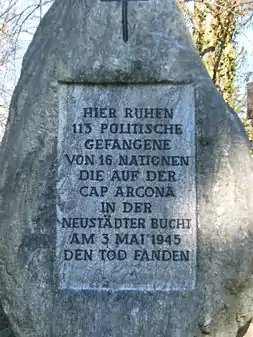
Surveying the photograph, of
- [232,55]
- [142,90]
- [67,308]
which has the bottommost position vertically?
[67,308]

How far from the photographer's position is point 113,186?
13.5 feet

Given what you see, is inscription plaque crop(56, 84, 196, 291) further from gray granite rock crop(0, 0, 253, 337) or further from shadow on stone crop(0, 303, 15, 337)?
shadow on stone crop(0, 303, 15, 337)

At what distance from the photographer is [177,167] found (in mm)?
4145

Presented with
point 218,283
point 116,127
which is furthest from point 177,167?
point 218,283

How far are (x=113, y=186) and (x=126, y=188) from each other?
0.07 metres

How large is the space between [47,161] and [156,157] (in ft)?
1.99

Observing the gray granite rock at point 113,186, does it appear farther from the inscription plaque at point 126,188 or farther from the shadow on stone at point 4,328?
the shadow on stone at point 4,328

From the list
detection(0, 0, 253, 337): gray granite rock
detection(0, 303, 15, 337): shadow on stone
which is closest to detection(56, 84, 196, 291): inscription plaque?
detection(0, 0, 253, 337): gray granite rock

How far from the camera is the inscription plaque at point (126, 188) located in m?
4.09

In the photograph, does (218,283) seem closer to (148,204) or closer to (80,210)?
(148,204)

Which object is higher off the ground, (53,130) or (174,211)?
(53,130)

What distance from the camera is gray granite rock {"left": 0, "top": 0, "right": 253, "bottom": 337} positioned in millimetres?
4012

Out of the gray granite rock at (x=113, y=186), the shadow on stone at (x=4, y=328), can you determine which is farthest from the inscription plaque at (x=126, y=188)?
the shadow on stone at (x=4, y=328)

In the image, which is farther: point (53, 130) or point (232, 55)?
point (232, 55)
